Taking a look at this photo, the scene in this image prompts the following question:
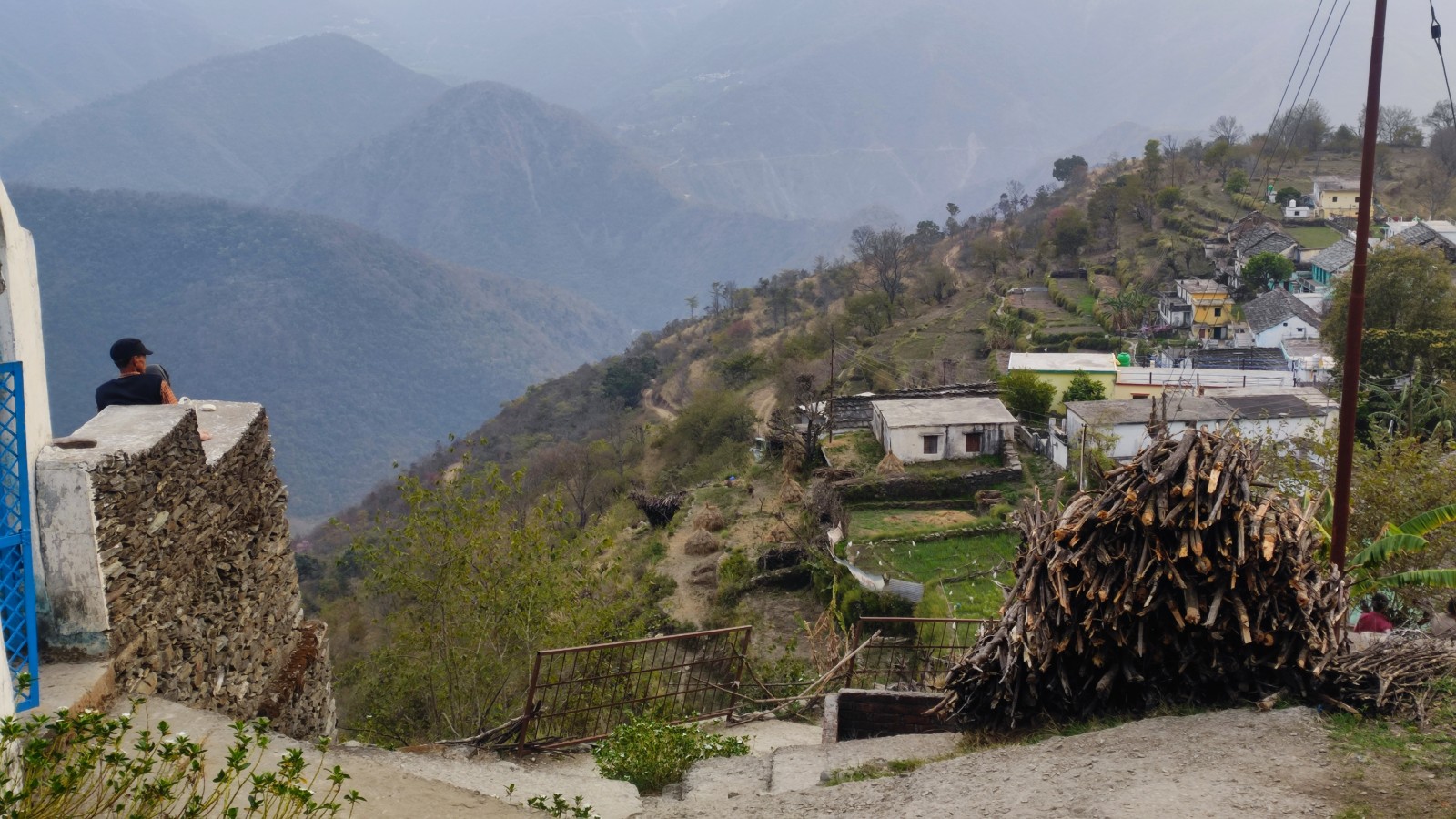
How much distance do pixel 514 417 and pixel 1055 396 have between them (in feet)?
141

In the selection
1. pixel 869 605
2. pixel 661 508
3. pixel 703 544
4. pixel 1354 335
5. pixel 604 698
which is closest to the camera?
pixel 1354 335

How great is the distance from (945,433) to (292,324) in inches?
3192

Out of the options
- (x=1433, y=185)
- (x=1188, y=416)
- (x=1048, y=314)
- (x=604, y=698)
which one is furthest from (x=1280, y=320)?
(x=604, y=698)

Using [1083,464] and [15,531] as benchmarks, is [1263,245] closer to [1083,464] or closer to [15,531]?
[1083,464]

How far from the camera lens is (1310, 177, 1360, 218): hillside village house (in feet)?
199

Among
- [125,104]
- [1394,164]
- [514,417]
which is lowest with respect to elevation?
[514,417]

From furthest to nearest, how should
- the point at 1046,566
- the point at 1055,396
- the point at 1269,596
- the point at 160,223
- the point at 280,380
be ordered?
the point at 160,223, the point at 280,380, the point at 1055,396, the point at 1046,566, the point at 1269,596

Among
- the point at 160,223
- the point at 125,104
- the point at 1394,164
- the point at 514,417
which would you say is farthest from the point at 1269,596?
the point at 125,104

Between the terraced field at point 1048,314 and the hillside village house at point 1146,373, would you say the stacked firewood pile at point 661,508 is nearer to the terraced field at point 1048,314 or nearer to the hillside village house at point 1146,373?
the hillside village house at point 1146,373

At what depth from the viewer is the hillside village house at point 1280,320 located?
41500 millimetres

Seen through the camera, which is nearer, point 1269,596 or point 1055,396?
point 1269,596

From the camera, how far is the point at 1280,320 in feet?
138

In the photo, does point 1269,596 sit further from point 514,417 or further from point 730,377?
point 514,417

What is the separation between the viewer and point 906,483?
97.0 feet
